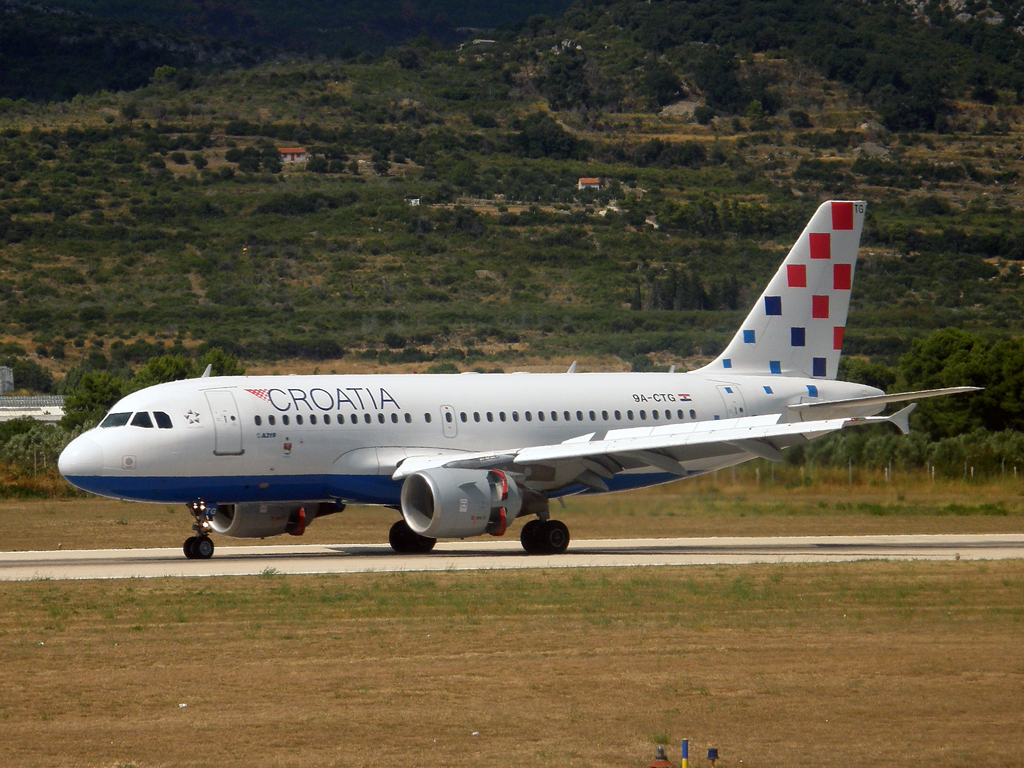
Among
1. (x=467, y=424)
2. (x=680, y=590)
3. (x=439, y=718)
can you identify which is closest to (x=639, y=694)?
(x=439, y=718)

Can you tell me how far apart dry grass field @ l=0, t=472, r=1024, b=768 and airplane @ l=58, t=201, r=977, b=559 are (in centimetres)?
427

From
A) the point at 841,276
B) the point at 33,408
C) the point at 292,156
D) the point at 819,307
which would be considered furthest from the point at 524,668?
the point at 292,156

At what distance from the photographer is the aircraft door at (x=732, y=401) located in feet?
124

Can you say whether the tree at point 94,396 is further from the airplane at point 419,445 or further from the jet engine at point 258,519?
the airplane at point 419,445

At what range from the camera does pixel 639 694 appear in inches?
647

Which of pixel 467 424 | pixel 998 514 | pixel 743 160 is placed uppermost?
pixel 743 160

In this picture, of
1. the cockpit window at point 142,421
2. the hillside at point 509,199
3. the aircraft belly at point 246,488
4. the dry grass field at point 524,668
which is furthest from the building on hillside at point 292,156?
the dry grass field at point 524,668

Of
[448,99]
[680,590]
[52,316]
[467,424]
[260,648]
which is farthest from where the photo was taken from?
[448,99]

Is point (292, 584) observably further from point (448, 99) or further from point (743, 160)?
point (448, 99)

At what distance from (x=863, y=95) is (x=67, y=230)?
3637 inches

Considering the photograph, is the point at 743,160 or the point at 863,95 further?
the point at 863,95

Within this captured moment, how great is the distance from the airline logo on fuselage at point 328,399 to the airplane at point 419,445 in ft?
0.12

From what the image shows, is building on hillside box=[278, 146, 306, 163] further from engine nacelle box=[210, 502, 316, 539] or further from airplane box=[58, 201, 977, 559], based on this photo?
engine nacelle box=[210, 502, 316, 539]

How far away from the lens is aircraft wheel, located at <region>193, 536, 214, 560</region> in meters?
31.8
